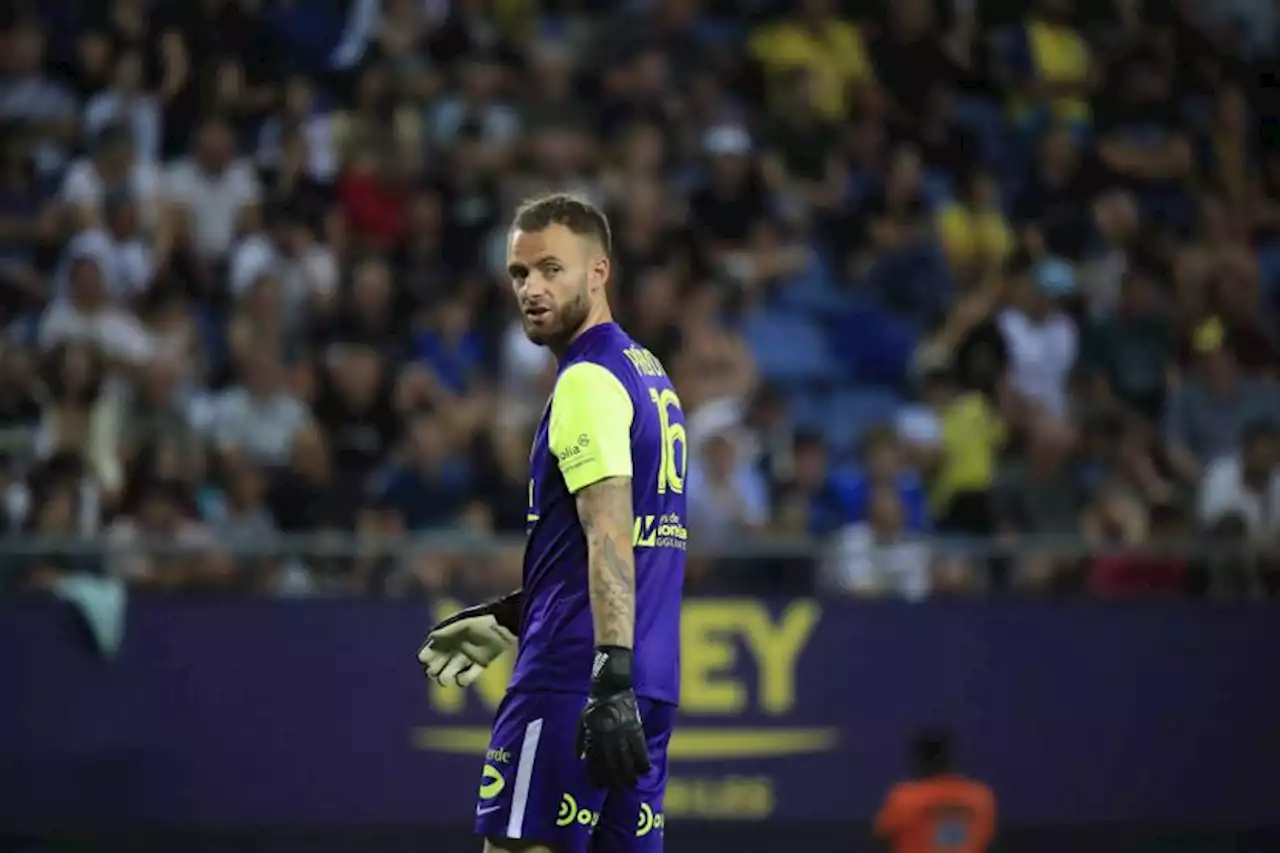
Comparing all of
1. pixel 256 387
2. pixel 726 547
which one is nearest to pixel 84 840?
pixel 256 387

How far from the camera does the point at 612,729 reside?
222 inches

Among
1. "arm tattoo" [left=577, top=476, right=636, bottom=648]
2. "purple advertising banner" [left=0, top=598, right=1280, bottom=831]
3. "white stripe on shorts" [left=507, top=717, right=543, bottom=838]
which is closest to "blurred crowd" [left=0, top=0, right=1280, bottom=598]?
"purple advertising banner" [left=0, top=598, right=1280, bottom=831]

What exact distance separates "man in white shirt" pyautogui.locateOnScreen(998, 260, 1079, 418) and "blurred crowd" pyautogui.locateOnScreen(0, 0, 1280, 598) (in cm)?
3

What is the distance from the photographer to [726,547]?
12.1 m

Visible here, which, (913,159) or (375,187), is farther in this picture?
(913,159)

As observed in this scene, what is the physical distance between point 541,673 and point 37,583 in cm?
631

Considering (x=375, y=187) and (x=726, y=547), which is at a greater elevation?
(x=375, y=187)

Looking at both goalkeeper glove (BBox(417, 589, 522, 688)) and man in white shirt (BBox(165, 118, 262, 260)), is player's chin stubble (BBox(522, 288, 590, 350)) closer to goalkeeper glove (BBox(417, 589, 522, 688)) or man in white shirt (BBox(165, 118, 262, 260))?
goalkeeper glove (BBox(417, 589, 522, 688))

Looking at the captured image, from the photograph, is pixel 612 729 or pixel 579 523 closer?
pixel 612 729

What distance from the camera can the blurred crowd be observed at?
12.5 meters

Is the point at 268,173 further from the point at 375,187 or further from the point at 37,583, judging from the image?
the point at 37,583

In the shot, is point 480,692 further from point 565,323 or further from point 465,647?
point 565,323

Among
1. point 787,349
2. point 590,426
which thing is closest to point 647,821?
point 590,426

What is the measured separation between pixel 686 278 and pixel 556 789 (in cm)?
863
